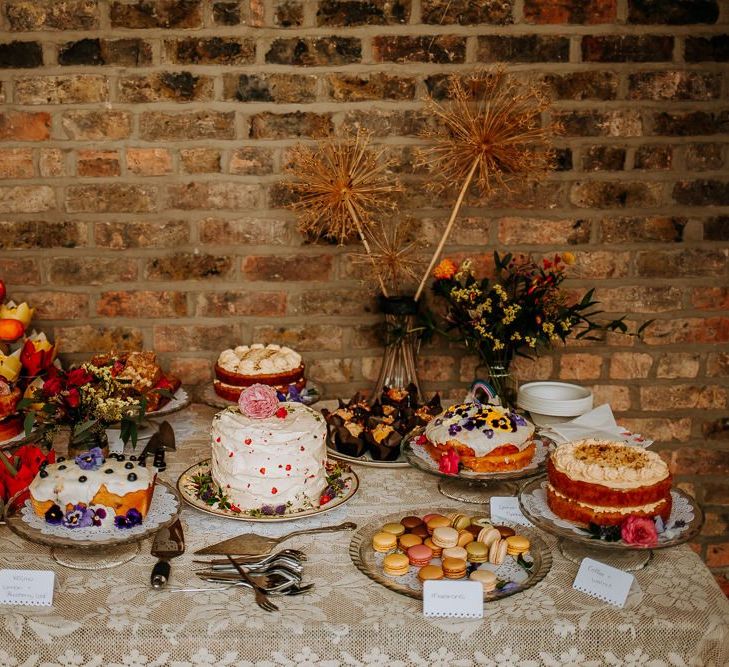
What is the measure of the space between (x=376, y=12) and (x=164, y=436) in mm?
1314

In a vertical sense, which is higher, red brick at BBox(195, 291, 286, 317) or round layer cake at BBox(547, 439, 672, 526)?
red brick at BBox(195, 291, 286, 317)

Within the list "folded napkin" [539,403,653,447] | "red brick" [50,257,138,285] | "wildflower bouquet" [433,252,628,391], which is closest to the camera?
"folded napkin" [539,403,653,447]

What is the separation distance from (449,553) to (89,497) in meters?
0.65

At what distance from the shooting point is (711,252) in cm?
244

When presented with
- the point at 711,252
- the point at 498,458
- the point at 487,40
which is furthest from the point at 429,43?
the point at 498,458

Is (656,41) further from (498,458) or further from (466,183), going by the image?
(498,458)

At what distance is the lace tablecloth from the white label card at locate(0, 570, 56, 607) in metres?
0.02

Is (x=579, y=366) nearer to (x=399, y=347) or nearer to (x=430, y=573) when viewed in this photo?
(x=399, y=347)

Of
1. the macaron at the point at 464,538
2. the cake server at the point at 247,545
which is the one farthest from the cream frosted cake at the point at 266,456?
the macaron at the point at 464,538

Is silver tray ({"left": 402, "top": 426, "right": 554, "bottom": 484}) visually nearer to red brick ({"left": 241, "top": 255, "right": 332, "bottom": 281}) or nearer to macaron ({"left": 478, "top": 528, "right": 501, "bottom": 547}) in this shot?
macaron ({"left": 478, "top": 528, "right": 501, "bottom": 547})

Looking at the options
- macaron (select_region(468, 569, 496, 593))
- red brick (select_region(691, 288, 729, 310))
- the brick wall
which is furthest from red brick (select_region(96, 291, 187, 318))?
red brick (select_region(691, 288, 729, 310))

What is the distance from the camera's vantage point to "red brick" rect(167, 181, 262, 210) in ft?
7.65

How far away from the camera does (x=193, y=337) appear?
243 cm

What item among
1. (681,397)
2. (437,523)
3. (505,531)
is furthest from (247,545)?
(681,397)
